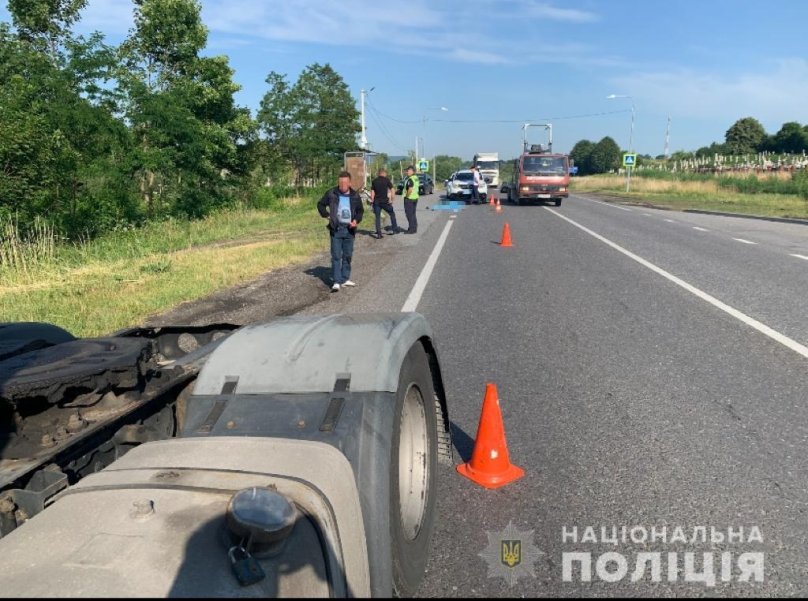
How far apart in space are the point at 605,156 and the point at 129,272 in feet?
387

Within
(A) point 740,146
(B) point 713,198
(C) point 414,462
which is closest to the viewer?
(C) point 414,462

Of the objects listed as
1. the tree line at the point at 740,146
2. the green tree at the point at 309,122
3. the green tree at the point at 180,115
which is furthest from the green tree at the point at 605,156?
the green tree at the point at 180,115

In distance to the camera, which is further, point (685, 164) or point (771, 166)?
point (685, 164)

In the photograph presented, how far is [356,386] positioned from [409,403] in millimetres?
555

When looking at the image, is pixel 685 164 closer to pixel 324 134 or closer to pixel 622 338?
pixel 324 134

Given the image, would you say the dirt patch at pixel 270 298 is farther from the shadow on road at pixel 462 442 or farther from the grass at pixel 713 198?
the grass at pixel 713 198

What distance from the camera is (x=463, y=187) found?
124ft

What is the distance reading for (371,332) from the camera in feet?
8.63

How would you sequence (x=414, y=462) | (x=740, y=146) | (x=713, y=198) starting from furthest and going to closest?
(x=740, y=146) < (x=713, y=198) < (x=414, y=462)

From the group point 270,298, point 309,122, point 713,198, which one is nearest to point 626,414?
point 270,298

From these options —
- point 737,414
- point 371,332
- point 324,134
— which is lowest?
point 737,414

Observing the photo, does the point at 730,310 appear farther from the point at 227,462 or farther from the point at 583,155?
the point at 583,155

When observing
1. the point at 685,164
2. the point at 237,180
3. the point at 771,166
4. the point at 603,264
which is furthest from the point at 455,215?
the point at 685,164

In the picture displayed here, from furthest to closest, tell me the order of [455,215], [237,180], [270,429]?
[237,180]
[455,215]
[270,429]
